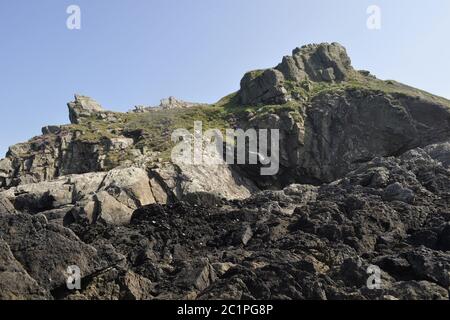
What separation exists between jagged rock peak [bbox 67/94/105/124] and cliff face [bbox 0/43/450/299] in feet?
1.00

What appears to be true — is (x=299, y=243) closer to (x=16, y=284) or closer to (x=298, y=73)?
(x=16, y=284)

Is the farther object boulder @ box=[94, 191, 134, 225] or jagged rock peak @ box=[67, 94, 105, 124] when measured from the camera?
jagged rock peak @ box=[67, 94, 105, 124]

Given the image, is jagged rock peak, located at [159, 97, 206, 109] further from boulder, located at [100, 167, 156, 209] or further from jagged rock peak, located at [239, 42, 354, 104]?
boulder, located at [100, 167, 156, 209]

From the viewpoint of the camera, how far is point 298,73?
78375 millimetres

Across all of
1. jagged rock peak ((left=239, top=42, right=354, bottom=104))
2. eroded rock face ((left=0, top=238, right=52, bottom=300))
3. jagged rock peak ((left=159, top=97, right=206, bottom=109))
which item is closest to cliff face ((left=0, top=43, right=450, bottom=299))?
eroded rock face ((left=0, top=238, right=52, bottom=300))

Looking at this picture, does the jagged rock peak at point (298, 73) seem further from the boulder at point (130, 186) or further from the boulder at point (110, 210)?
the boulder at point (110, 210)

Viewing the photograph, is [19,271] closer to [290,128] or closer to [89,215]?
[89,215]

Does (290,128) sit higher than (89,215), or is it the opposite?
(290,128)

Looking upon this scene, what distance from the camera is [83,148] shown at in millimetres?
65250

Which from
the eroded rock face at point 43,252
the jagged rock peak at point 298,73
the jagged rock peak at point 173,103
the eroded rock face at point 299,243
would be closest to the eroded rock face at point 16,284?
the eroded rock face at point 43,252

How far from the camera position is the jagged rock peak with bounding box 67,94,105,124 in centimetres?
8352

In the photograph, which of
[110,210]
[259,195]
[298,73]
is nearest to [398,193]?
[259,195]
